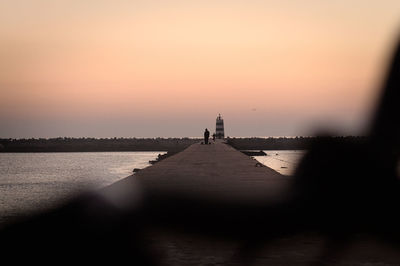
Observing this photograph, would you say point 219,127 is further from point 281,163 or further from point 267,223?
point 267,223

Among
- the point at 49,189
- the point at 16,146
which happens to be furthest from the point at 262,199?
the point at 16,146

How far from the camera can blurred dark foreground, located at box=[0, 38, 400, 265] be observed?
18.2ft

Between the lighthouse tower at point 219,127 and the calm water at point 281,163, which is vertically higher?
the lighthouse tower at point 219,127

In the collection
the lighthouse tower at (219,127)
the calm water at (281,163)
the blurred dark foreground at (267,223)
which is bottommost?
the calm water at (281,163)

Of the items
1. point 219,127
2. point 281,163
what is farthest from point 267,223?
point 219,127

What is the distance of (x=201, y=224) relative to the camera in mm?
7473

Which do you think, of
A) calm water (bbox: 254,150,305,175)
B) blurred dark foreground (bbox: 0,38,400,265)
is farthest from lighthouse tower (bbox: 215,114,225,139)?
blurred dark foreground (bbox: 0,38,400,265)

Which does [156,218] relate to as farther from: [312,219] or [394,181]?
[394,181]

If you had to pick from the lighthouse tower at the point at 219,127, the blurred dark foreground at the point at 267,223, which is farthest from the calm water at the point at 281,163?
the lighthouse tower at the point at 219,127

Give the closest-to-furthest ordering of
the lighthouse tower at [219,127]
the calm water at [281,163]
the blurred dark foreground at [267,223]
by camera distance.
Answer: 1. the blurred dark foreground at [267,223]
2. the calm water at [281,163]
3. the lighthouse tower at [219,127]

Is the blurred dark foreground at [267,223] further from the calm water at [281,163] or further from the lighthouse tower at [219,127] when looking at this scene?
the lighthouse tower at [219,127]

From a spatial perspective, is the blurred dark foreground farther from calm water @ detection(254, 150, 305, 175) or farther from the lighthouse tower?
the lighthouse tower

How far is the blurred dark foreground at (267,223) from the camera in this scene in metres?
5.56

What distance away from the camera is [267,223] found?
7492 mm
